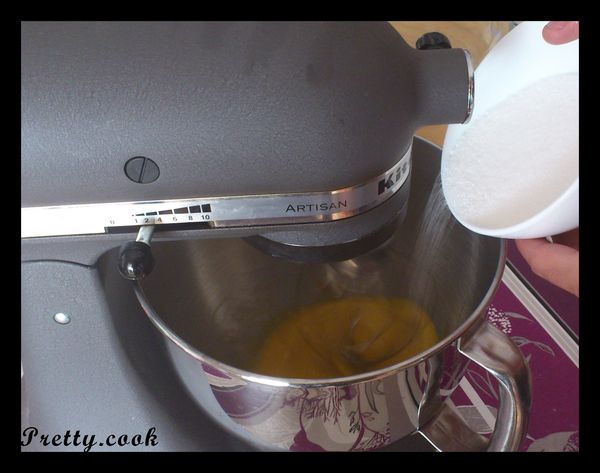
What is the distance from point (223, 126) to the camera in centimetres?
33

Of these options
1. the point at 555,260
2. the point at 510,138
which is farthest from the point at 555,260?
the point at 510,138

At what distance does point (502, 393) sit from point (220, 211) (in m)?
0.25

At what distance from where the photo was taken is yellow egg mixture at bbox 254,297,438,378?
605 mm

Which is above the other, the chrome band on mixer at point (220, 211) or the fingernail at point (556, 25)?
the fingernail at point (556, 25)

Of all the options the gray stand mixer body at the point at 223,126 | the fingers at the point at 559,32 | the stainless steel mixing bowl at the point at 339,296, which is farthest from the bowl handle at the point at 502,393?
the fingers at the point at 559,32

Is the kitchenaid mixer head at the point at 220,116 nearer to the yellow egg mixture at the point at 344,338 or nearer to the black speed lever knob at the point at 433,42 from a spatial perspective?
the black speed lever knob at the point at 433,42

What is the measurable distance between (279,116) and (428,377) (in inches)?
8.2

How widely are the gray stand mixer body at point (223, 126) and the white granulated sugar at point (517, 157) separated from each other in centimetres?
10

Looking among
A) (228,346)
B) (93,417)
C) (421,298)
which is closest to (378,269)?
(421,298)

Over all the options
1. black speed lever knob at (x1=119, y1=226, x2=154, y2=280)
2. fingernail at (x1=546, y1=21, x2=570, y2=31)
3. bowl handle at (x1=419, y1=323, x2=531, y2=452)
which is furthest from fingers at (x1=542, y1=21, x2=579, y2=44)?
black speed lever knob at (x1=119, y1=226, x2=154, y2=280)

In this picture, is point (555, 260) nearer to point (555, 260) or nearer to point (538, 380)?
point (555, 260)

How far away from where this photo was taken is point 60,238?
Result: 38 cm

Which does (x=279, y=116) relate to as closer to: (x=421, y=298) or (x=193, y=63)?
(x=193, y=63)

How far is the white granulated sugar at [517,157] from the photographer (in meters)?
0.44
